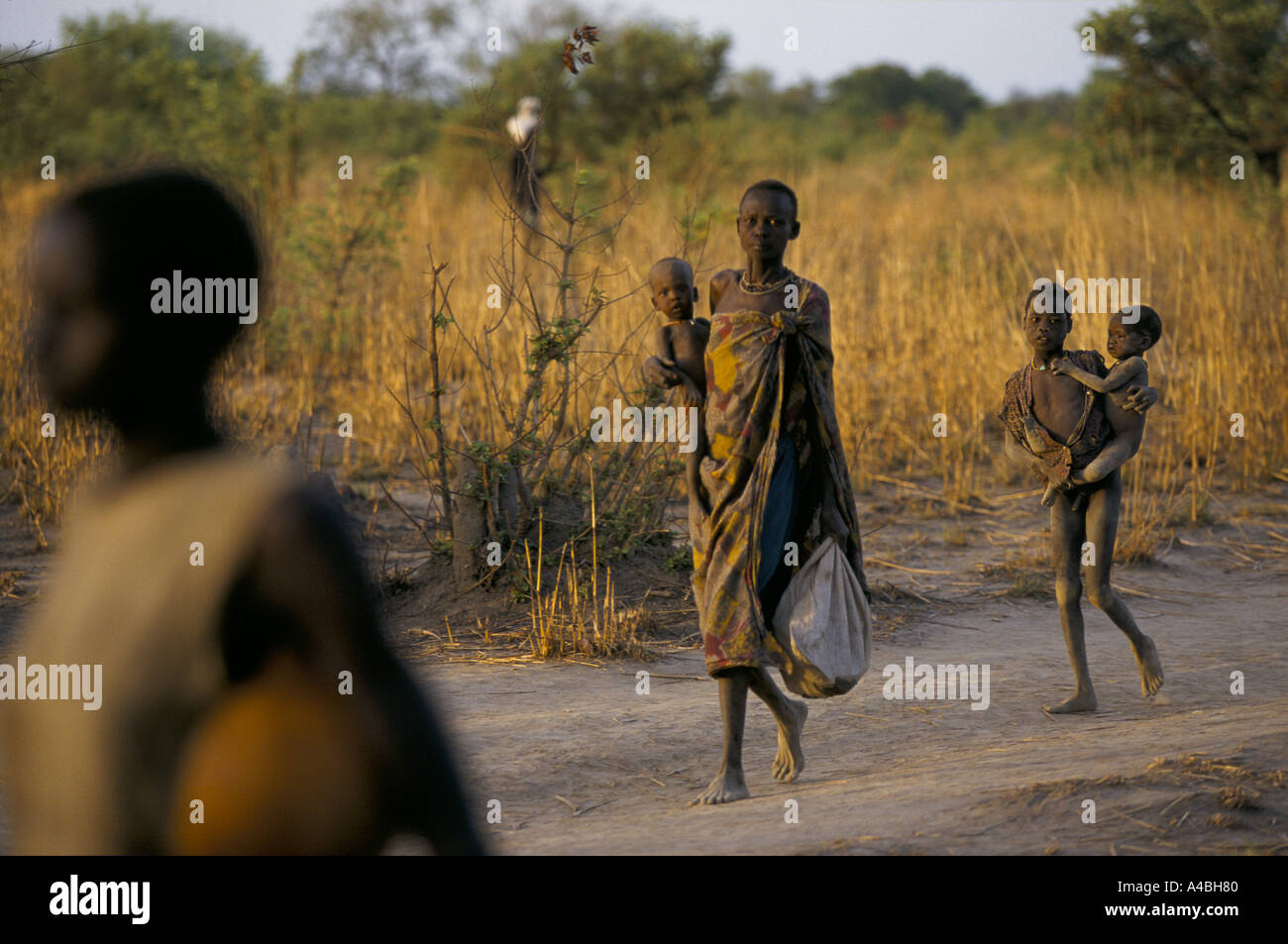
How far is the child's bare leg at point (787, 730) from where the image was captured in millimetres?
3715

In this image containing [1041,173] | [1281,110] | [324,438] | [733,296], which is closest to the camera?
[733,296]

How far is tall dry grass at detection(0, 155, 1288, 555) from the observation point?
26.5ft

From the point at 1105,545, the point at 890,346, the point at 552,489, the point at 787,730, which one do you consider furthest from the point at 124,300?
the point at 890,346

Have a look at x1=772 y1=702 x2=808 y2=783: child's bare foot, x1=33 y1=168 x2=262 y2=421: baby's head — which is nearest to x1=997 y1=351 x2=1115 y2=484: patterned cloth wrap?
x1=772 y1=702 x2=808 y2=783: child's bare foot

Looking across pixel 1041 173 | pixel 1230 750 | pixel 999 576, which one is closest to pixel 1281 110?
pixel 1041 173

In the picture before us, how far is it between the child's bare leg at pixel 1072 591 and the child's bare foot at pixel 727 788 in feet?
5.14

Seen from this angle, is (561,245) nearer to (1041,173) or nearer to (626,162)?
(626,162)

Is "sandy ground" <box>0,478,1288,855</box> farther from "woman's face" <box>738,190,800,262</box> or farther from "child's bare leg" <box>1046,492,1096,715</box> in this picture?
"woman's face" <box>738,190,800,262</box>

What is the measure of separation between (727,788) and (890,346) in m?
6.66

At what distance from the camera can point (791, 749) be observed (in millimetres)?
3857

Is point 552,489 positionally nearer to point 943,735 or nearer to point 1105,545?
point 943,735

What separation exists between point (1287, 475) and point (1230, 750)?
5.21 meters

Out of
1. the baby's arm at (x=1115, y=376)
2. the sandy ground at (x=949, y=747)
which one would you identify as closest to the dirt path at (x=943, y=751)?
the sandy ground at (x=949, y=747)
